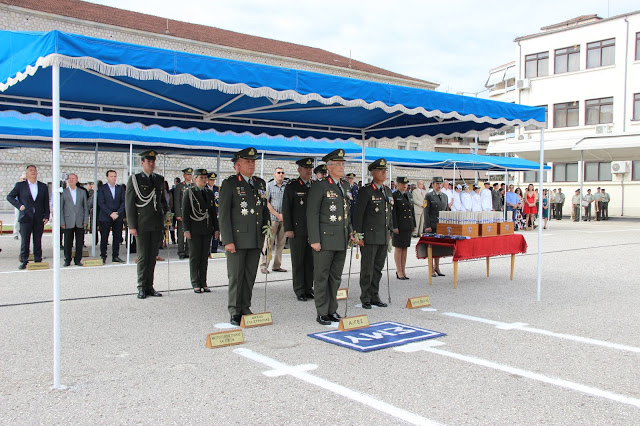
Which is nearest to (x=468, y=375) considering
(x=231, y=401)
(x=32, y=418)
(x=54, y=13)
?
(x=231, y=401)

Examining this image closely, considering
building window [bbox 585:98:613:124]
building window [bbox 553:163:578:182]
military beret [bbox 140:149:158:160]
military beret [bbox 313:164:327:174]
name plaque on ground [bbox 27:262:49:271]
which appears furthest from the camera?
building window [bbox 553:163:578:182]

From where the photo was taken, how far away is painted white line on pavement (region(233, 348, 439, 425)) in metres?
3.77

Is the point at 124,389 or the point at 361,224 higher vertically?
the point at 361,224

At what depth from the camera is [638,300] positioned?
7.97 meters

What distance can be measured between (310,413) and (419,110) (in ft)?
14.6

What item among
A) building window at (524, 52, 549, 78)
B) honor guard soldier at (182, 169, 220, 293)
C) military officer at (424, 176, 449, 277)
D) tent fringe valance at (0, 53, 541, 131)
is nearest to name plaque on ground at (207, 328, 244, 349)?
tent fringe valance at (0, 53, 541, 131)

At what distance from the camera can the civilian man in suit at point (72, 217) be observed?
1109 cm

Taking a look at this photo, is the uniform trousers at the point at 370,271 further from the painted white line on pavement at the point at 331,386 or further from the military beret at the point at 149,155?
the military beret at the point at 149,155

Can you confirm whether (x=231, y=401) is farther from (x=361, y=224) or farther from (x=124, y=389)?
(x=361, y=224)

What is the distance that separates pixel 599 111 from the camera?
1458 inches

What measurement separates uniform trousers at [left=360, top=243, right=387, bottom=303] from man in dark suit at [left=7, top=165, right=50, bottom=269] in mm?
6765

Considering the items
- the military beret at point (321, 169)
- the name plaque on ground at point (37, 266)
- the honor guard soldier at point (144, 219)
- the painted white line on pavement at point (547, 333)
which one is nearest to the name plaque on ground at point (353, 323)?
the painted white line on pavement at point (547, 333)

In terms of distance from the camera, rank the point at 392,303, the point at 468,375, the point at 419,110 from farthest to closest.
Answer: the point at 392,303 → the point at 419,110 → the point at 468,375

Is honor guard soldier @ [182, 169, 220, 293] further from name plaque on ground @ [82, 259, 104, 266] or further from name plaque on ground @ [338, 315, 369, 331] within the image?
name plaque on ground @ [82, 259, 104, 266]
